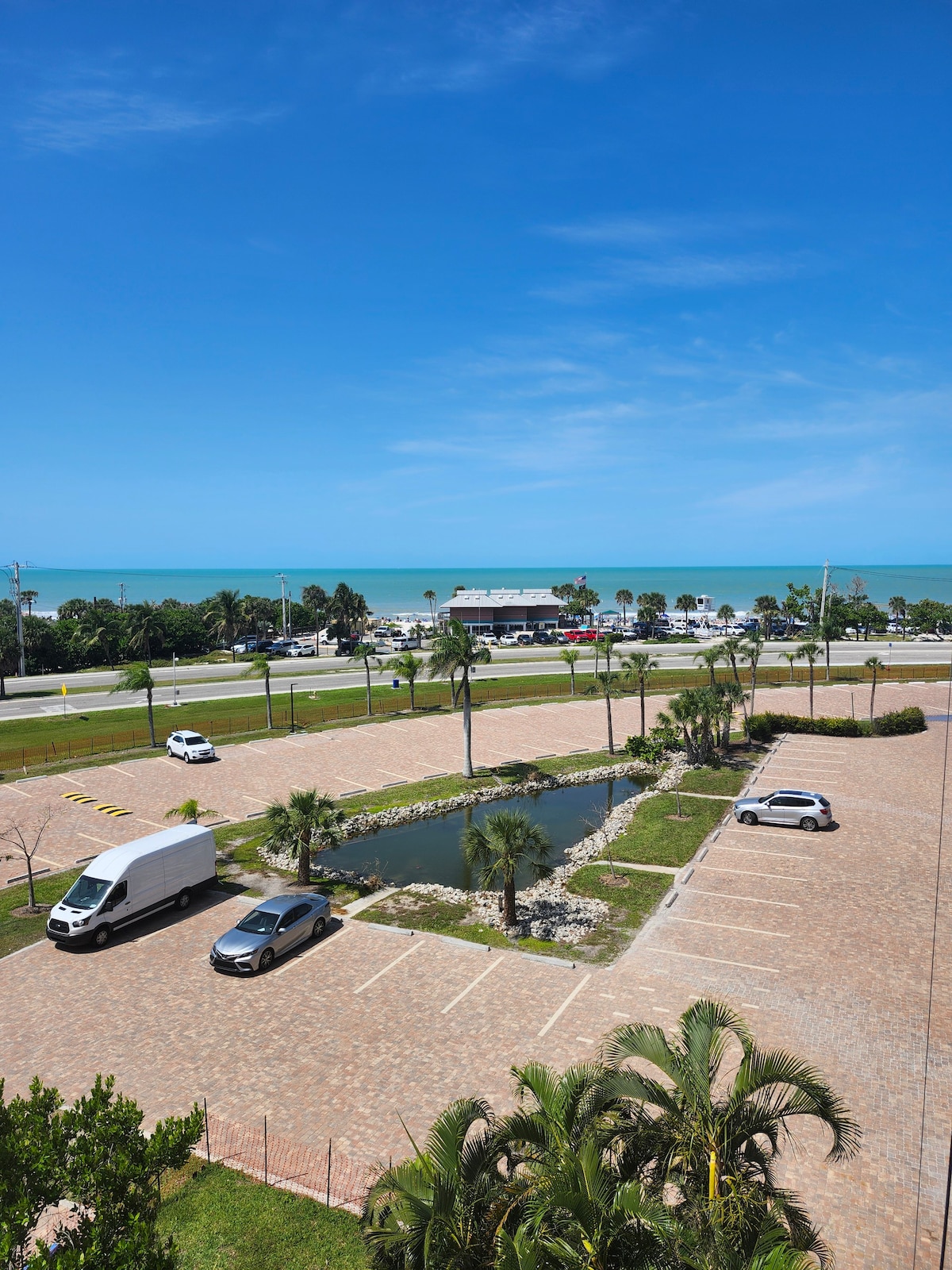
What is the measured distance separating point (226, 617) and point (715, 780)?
68629 millimetres

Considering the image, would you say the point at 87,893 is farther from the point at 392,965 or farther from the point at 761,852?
the point at 761,852

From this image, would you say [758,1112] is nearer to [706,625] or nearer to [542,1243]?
[542,1243]

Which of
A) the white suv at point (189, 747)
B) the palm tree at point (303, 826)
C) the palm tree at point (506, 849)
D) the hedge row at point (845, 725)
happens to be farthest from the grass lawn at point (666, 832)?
the white suv at point (189, 747)

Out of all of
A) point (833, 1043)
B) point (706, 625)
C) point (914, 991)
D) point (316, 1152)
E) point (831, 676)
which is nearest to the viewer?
point (316, 1152)

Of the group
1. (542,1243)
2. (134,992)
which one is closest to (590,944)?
(134,992)

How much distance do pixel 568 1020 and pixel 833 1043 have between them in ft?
16.7

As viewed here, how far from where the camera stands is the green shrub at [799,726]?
42.6 m

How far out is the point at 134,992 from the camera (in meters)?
16.9

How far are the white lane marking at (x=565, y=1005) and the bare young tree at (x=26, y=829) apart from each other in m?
18.4

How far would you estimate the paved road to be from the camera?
57.3m

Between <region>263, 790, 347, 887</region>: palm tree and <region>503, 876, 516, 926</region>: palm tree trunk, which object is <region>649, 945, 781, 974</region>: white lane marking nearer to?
→ <region>503, 876, 516, 926</region>: palm tree trunk

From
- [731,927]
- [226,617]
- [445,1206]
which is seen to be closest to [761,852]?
[731,927]

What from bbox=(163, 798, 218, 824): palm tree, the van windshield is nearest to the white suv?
bbox=(163, 798, 218, 824): palm tree

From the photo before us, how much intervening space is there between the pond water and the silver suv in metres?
6.02
